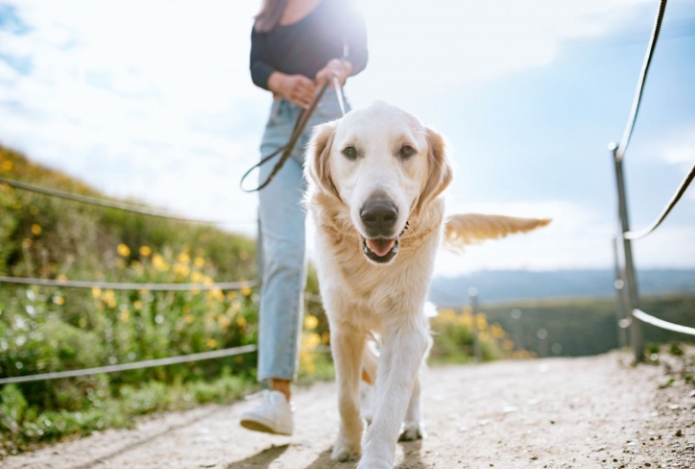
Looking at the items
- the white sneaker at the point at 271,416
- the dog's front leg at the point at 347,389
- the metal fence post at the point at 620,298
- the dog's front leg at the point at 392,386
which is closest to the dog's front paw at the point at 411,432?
the dog's front leg at the point at 347,389

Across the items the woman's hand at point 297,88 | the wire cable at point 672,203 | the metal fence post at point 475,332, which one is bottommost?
the metal fence post at point 475,332

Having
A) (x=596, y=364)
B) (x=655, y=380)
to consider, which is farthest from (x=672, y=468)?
(x=596, y=364)

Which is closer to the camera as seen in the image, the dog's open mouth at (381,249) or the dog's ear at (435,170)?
the dog's open mouth at (381,249)

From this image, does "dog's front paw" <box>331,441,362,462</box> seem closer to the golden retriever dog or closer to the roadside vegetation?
the golden retriever dog

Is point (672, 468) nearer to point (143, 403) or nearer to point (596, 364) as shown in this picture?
point (143, 403)

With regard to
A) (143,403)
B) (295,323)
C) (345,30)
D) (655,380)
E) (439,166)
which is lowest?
(143,403)

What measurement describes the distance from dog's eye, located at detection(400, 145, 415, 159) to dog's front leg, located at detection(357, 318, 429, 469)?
0.59 metres

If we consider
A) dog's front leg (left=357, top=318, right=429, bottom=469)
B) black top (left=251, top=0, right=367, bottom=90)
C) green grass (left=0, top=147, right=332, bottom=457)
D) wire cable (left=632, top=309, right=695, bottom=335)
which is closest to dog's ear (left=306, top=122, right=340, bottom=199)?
dog's front leg (left=357, top=318, right=429, bottom=469)

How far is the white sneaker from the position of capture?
238 centimetres

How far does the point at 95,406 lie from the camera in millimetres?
3406

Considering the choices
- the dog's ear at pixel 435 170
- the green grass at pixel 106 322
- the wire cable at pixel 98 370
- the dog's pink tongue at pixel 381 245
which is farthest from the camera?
the green grass at pixel 106 322

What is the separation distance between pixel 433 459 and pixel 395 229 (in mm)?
980

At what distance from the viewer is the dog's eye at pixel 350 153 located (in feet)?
6.64

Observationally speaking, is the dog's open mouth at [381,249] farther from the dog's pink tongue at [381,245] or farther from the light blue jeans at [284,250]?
the light blue jeans at [284,250]
